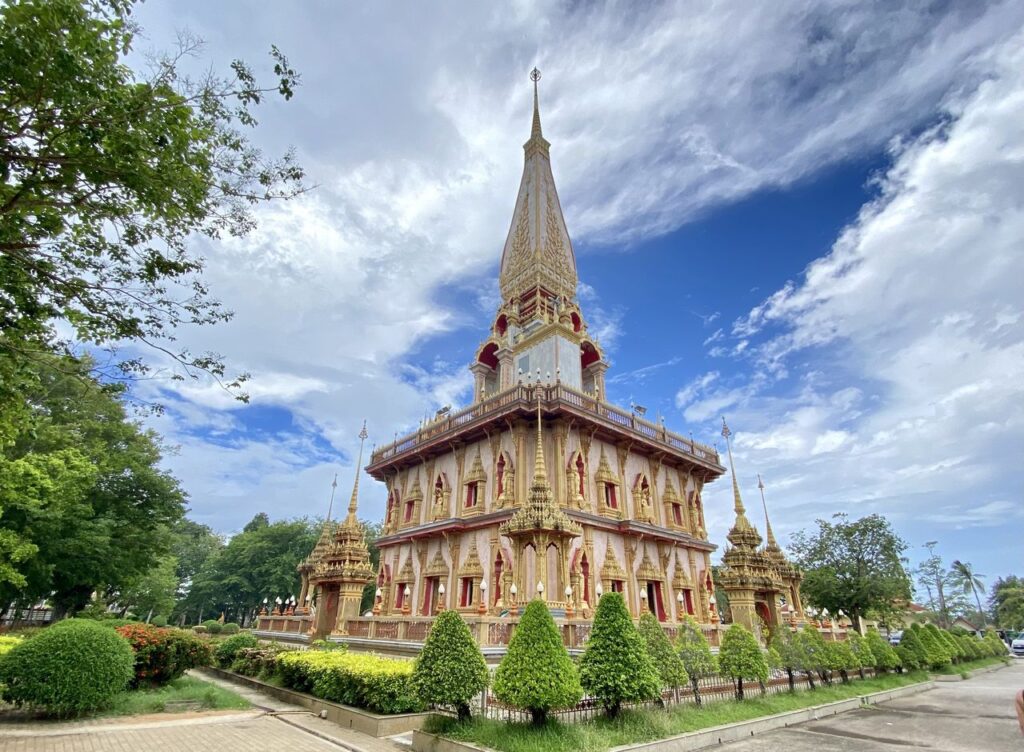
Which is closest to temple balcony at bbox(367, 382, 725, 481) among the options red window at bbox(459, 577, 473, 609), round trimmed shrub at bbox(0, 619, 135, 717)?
red window at bbox(459, 577, 473, 609)

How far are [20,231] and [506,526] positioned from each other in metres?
12.1

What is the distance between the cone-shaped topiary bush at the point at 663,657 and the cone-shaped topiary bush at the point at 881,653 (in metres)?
11.7

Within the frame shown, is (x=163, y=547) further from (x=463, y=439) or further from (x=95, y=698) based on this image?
(x=95, y=698)

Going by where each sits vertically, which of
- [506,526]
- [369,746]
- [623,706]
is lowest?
[369,746]

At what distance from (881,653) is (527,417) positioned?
1504 cm

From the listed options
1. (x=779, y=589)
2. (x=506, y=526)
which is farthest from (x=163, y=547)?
(x=779, y=589)

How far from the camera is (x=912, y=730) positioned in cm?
1111

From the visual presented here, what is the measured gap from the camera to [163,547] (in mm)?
28172

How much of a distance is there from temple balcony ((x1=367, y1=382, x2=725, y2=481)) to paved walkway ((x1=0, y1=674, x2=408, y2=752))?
12815mm

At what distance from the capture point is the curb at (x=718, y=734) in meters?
8.10

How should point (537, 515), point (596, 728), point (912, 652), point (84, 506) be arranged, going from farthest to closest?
1. point (84, 506)
2. point (912, 652)
3. point (537, 515)
4. point (596, 728)

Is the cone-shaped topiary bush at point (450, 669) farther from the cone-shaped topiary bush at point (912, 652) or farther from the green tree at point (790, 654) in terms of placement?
the cone-shaped topiary bush at point (912, 652)

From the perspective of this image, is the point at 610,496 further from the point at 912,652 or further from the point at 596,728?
the point at 596,728

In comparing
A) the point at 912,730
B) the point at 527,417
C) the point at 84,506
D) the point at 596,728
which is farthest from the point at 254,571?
the point at 912,730
